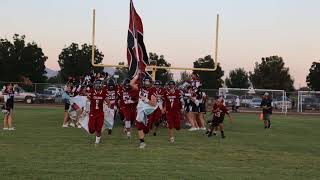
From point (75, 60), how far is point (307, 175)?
61418 millimetres

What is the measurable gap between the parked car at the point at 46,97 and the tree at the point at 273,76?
33.8 metres

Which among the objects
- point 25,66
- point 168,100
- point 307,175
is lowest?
point 307,175

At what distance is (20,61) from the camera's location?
64688 millimetres

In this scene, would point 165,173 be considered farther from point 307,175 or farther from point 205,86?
point 205,86

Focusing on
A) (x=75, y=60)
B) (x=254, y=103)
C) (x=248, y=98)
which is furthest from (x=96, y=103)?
(x=75, y=60)

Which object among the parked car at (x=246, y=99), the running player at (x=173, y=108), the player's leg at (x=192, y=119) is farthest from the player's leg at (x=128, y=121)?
the parked car at (x=246, y=99)

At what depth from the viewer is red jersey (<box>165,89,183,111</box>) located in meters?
17.2

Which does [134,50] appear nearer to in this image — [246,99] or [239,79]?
[246,99]

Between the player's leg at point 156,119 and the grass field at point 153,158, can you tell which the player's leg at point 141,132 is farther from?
the player's leg at point 156,119

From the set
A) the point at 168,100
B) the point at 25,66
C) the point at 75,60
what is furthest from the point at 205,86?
the point at 168,100

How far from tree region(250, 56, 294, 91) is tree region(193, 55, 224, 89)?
5881mm

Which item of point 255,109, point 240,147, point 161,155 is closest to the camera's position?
point 161,155

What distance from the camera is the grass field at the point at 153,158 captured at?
9781 mm

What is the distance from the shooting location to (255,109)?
164ft
